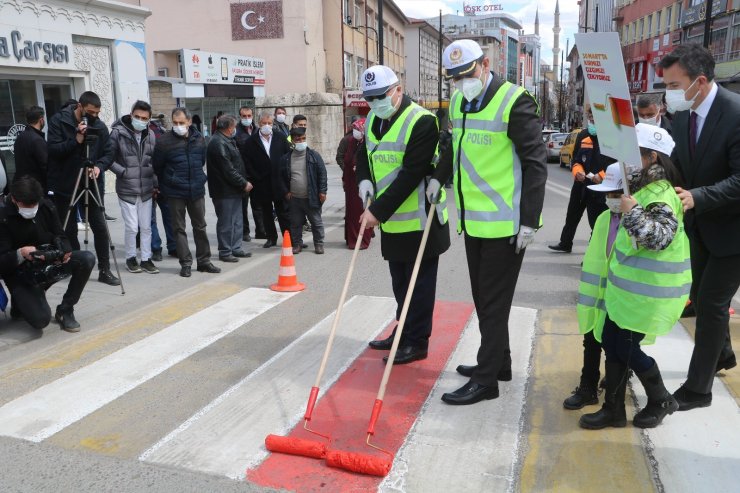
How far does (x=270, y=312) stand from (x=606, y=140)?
3.95m

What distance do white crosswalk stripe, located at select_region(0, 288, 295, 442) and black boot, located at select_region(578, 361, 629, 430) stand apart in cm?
309

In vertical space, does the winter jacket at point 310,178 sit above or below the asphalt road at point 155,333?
above

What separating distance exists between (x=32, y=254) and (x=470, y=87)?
3.93 meters

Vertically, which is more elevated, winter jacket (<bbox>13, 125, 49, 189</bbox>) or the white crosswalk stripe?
winter jacket (<bbox>13, 125, 49, 189</bbox>)

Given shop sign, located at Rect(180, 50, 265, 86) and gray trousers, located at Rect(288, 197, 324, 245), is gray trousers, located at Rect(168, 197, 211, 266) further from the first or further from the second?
shop sign, located at Rect(180, 50, 265, 86)

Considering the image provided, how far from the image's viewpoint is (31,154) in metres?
7.32

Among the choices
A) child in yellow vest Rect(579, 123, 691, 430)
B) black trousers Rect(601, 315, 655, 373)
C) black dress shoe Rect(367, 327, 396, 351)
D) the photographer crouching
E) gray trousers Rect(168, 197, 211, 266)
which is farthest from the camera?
gray trousers Rect(168, 197, 211, 266)

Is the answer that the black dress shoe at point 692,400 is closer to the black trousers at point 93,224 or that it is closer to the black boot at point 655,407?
the black boot at point 655,407

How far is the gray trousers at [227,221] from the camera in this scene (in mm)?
8680

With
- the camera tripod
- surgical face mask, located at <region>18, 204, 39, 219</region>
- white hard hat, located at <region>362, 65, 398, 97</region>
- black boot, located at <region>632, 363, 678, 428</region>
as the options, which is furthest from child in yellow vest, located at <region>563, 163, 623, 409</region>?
the camera tripod

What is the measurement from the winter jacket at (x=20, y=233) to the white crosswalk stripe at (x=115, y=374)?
4.02 ft

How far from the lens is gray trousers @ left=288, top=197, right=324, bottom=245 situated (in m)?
9.26

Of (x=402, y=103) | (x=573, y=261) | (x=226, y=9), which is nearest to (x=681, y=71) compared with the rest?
(x=402, y=103)

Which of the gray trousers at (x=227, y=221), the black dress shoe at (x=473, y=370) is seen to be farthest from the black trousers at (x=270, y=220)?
the black dress shoe at (x=473, y=370)
